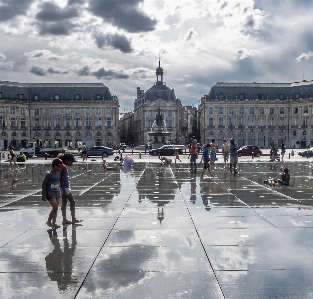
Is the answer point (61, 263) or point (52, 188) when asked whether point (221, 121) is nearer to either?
point (52, 188)

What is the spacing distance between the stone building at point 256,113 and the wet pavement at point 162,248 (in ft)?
314

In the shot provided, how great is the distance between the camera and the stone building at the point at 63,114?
10212 centimetres

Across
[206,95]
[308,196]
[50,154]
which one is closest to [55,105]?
[206,95]

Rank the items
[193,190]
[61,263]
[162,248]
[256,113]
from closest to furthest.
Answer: [61,263] → [162,248] → [193,190] → [256,113]

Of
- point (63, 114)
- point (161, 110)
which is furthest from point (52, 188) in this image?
point (161, 110)

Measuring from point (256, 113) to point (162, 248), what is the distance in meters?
104

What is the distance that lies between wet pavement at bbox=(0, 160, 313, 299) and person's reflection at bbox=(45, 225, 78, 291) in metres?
0.02

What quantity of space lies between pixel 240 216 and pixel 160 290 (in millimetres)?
5095

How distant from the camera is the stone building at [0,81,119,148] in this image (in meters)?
102

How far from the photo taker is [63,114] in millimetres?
104625

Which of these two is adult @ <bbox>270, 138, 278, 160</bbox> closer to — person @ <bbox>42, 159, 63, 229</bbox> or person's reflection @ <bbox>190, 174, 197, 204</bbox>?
person's reflection @ <bbox>190, 174, 197, 204</bbox>

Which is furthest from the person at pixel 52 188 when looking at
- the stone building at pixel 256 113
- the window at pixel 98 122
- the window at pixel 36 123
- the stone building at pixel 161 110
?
the stone building at pixel 161 110

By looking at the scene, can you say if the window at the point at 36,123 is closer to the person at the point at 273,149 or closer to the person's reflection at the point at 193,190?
the person at the point at 273,149

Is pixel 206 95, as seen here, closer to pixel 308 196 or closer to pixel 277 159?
pixel 277 159
